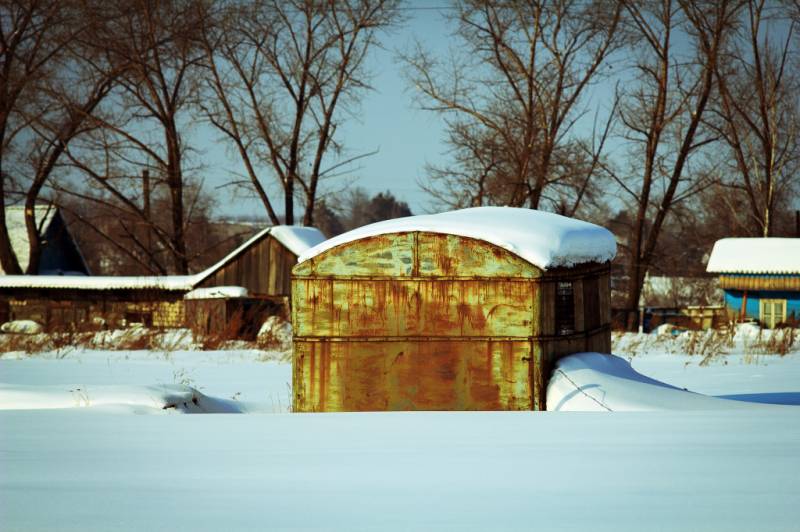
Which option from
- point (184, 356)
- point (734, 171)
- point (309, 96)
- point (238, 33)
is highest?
point (238, 33)

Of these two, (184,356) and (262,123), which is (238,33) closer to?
(262,123)

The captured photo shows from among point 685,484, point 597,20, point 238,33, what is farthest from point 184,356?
point 597,20

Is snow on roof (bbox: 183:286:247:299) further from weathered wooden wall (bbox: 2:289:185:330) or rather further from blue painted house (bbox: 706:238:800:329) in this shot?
blue painted house (bbox: 706:238:800:329)

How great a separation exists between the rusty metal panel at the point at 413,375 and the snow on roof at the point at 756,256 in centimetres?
2416

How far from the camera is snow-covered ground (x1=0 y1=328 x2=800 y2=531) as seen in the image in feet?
11.8

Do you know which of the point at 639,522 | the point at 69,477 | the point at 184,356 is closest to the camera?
the point at 639,522

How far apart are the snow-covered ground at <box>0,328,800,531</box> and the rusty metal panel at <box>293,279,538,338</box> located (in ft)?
8.51

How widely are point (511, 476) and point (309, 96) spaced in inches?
1024

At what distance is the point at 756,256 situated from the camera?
30703 mm

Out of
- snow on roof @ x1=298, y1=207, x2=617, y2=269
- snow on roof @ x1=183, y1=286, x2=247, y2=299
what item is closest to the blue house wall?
snow on roof @ x1=183, y1=286, x2=247, y2=299

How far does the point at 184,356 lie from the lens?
16.2 meters

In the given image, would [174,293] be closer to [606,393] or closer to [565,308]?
[565,308]

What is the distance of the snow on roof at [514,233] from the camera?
29.1 feet

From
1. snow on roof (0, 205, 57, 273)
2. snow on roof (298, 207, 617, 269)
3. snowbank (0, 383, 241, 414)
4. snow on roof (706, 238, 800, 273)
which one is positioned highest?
snow on roof (0, 205, 57, 273)
